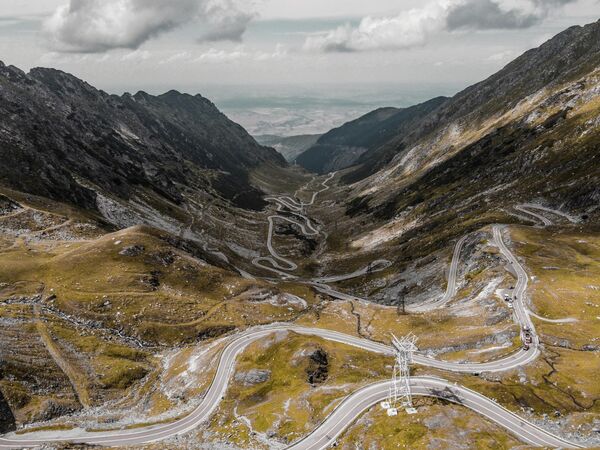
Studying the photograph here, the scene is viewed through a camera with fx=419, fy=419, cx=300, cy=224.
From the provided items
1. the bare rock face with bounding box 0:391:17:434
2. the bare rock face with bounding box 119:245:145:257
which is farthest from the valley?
the bare rock face with bounding box 119:245:145:257

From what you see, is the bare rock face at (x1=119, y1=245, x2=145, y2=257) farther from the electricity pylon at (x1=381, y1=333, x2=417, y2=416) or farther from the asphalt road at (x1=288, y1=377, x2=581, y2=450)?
the electricity pylon at (x1=381, y1=333, x2=417, y2=416)

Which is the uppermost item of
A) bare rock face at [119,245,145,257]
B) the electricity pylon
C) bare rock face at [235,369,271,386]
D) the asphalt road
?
bare rock face at [119,245,145,257]

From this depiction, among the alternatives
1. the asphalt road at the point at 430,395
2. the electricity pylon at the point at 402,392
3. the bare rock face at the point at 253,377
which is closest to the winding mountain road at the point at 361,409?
the asphalt road at the point at 430,395

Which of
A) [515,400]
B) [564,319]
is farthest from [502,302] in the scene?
[515,400]

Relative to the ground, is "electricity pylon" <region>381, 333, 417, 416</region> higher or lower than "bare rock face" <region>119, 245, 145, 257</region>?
lower

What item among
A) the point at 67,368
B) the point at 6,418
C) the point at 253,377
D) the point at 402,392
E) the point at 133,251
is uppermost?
the point at 133,251

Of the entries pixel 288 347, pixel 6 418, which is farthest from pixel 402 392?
pixel 6 418

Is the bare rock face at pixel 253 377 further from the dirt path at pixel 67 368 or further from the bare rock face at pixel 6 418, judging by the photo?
the bare rock face at pixel 6 418

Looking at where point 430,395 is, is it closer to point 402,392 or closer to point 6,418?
point 402,392
